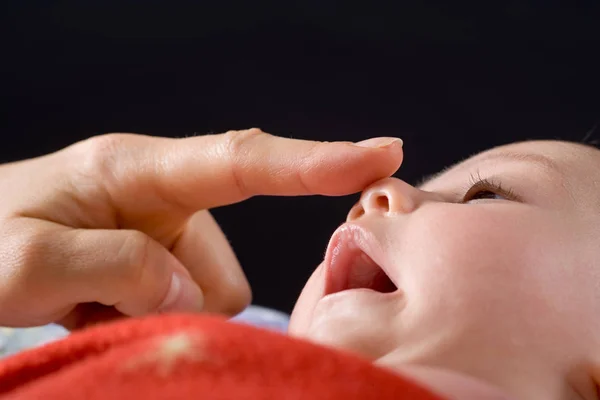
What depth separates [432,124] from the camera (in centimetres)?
127

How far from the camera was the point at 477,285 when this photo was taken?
1.71 ft

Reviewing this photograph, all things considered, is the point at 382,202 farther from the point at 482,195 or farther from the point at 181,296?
the point at 181,296

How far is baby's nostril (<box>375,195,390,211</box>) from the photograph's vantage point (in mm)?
593

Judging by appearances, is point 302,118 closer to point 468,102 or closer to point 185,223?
point 468,102

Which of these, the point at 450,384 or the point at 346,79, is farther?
the point at 346,79

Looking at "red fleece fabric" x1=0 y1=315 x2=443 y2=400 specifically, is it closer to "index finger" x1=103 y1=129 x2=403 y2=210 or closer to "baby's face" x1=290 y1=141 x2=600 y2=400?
"baby's face" x1=290 y1=141 x2=600 y2=400

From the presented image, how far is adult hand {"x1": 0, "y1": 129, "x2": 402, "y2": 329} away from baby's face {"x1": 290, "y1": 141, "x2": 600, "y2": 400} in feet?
0.21

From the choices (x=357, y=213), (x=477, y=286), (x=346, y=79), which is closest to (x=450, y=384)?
(x=477, y=286)

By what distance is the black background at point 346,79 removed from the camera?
1.24 metres

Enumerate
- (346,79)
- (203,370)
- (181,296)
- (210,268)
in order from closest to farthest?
(203,370) → (181,296) → (210,268) → (346,79)

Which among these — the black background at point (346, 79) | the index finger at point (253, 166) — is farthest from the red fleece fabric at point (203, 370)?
the black background at point (346, 79)

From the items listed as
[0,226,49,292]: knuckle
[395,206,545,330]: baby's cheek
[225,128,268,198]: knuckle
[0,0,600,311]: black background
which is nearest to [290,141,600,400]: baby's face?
[395,206,545,330]: baby's cheek

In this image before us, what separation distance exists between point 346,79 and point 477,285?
782 millimetres

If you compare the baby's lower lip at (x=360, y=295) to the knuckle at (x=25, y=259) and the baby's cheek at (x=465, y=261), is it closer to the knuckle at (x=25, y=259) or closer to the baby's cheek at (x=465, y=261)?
the baby's cheek at (x=465, y=261)
